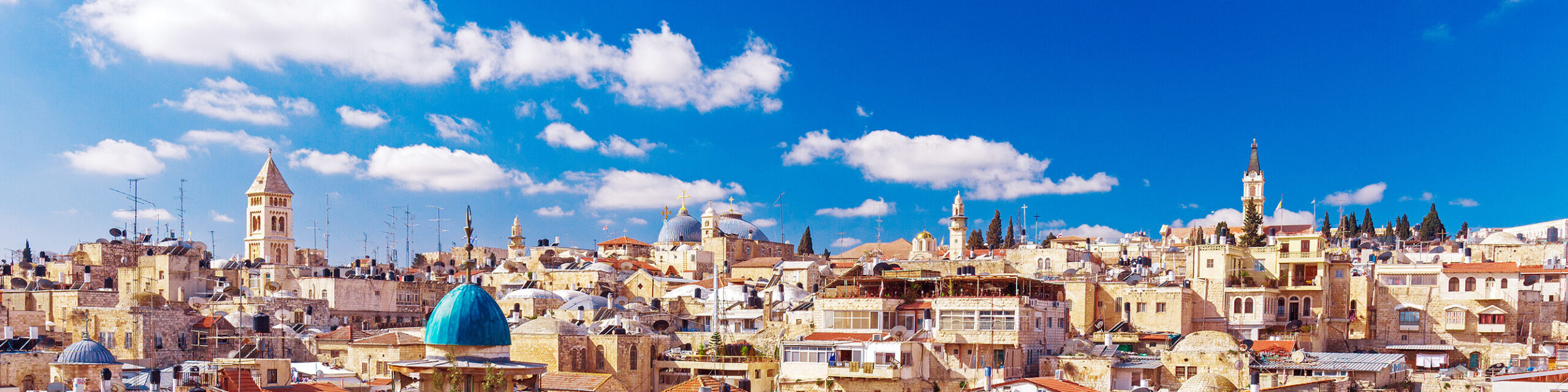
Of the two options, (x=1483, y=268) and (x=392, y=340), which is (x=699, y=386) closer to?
(x=392, y=340)

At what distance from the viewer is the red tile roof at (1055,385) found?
3372 cm

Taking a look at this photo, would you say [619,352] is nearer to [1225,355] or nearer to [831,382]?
[831,382]

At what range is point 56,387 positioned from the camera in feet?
100

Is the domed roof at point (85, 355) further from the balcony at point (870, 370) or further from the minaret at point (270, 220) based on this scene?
the minaret at point (270, 220)

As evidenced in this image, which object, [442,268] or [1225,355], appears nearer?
[1225,355]

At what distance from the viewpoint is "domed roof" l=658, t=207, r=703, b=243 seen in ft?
289

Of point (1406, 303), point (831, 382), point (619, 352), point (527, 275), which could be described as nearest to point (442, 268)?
point (527, 275)

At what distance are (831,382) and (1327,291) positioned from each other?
1996cm

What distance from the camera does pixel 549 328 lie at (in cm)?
4253

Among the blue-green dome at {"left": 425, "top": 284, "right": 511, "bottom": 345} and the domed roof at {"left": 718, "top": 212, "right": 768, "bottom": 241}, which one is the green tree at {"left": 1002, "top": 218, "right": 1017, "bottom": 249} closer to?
the domed roof at {"left": 718, "top": 212, "right": 768, "bottom": 241}

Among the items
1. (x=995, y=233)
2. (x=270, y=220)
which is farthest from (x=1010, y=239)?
(x=270, y=220)

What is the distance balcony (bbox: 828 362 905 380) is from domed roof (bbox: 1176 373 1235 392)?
7482mm

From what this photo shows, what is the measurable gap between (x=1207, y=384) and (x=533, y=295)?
2950cm

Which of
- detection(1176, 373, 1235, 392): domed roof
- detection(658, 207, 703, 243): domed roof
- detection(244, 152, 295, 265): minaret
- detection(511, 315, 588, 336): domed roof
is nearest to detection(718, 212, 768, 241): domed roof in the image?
detection(658, 207, 703, 243): domed roof
